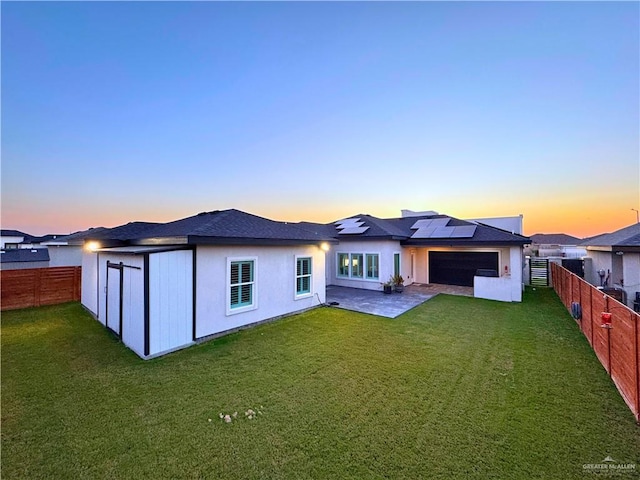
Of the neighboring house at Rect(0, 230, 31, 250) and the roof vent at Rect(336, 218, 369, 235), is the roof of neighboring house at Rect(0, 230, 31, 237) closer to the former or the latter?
the neighboring house at Rect(0, 230, 31, 250)

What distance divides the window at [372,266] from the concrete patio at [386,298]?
825mm

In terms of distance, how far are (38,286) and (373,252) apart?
14188mm

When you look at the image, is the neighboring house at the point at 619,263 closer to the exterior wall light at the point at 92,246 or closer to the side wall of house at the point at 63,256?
the exterior wall light at the point at 92,246

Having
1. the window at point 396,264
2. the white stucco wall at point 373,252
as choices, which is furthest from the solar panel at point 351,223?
the window at point 396,264

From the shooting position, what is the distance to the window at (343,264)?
→ 14.8 meters

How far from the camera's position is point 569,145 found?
1059 cm

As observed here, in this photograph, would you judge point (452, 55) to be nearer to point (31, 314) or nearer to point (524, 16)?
point (524, 16)

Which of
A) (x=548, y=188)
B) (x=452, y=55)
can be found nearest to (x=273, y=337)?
(x=452, y=55)

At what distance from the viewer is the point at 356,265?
14.4 metres

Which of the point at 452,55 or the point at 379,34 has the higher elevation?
the point at 379,34

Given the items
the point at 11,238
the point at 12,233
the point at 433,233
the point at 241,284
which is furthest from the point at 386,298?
the point at 12,233

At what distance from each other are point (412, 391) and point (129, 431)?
3937mm

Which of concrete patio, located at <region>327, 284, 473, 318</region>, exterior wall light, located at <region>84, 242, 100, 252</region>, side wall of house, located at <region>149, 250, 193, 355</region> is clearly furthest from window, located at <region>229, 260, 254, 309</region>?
exterior wall light, located at <region>84, 242, 100, 252</region>

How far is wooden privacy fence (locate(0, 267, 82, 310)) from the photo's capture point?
961 centimetres
